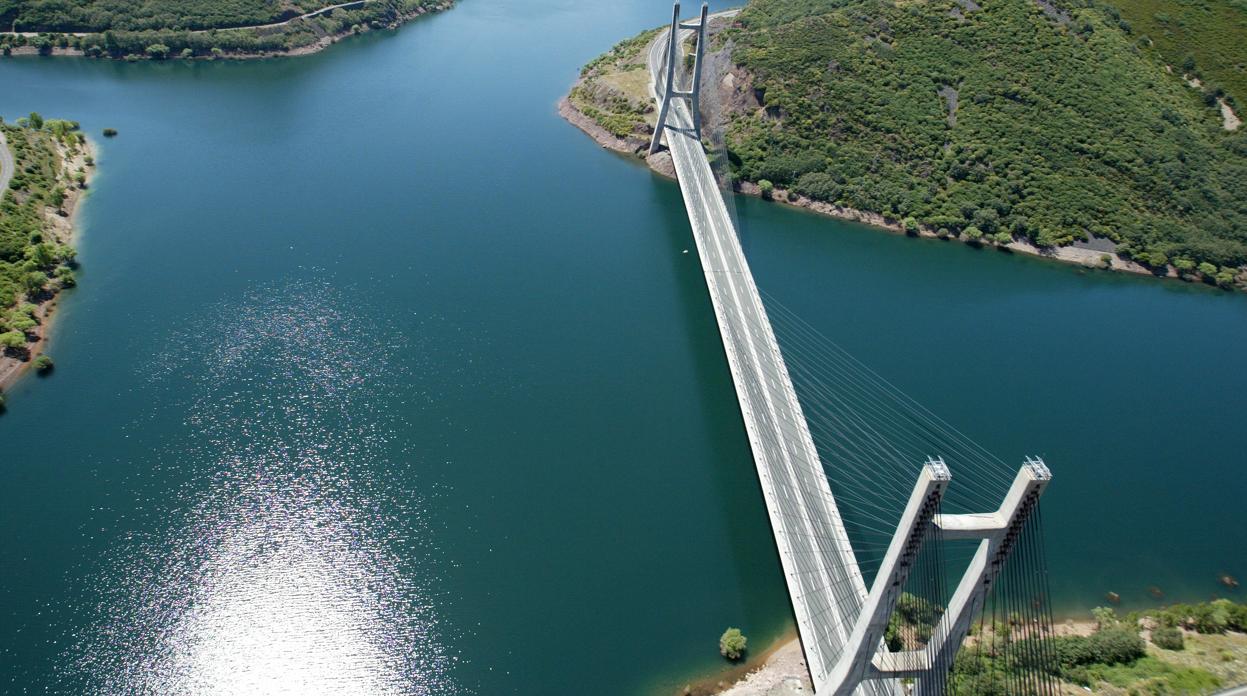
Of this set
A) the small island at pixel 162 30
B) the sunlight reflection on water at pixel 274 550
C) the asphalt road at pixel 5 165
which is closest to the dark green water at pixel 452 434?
the sunlight reflection on water at pixel 274 550

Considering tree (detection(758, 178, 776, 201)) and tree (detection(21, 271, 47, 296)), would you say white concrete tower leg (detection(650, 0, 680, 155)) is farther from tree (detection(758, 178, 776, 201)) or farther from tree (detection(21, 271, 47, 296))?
tree (detection(21, 271, 47, 296))

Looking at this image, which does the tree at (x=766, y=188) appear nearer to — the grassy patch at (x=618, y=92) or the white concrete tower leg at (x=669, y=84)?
the white concrete tower leg at (x=669, y=84)

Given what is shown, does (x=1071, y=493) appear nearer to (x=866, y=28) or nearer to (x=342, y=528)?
(x=342, y=528)

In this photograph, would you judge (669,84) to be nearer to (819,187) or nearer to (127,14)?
(819,187)

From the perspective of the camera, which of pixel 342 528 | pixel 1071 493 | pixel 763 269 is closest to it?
pixel 342 528

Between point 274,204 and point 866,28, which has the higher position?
point 866,28

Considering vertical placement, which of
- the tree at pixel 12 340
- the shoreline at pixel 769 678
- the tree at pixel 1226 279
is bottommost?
the shoreline at pixel 769 678

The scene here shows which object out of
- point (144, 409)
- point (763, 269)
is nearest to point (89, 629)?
point (144, 409)
